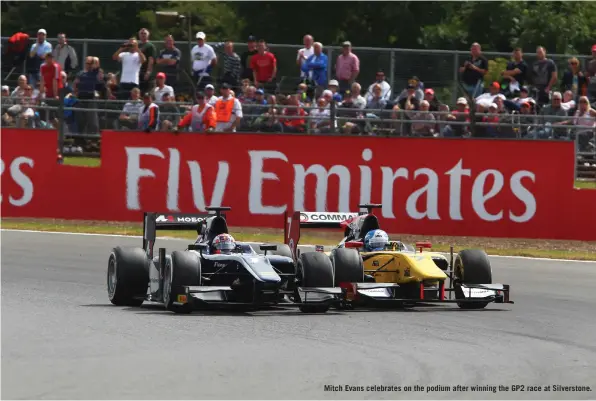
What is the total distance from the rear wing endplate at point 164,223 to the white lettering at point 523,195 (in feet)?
27.2

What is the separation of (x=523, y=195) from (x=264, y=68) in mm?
6193

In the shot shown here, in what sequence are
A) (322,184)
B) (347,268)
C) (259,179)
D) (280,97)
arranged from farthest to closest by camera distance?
(280,97), (259,179), (322,184), (347,268)

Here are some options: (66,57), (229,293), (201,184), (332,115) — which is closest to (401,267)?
(229,293)

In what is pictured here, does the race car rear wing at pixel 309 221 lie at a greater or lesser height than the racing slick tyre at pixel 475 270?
greater

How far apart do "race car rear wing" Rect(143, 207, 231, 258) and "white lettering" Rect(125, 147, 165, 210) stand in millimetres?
8254

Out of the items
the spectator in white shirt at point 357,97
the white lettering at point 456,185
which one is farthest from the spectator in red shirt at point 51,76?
the white lettering at point 456,185

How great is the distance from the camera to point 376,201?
2236 centimetres

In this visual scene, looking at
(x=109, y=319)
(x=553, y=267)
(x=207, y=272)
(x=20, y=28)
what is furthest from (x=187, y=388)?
(x=20, y=28)

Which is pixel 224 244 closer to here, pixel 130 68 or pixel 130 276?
pixel 130 276

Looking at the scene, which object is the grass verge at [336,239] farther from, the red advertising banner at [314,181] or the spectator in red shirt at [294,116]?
the spectator in red shirt at [294,116]

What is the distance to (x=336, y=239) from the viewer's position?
23.4 metres

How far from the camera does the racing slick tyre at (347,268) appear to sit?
14094mm

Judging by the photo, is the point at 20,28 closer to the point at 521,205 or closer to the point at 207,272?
the point at 521,205

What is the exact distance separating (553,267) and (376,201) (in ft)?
12.6
